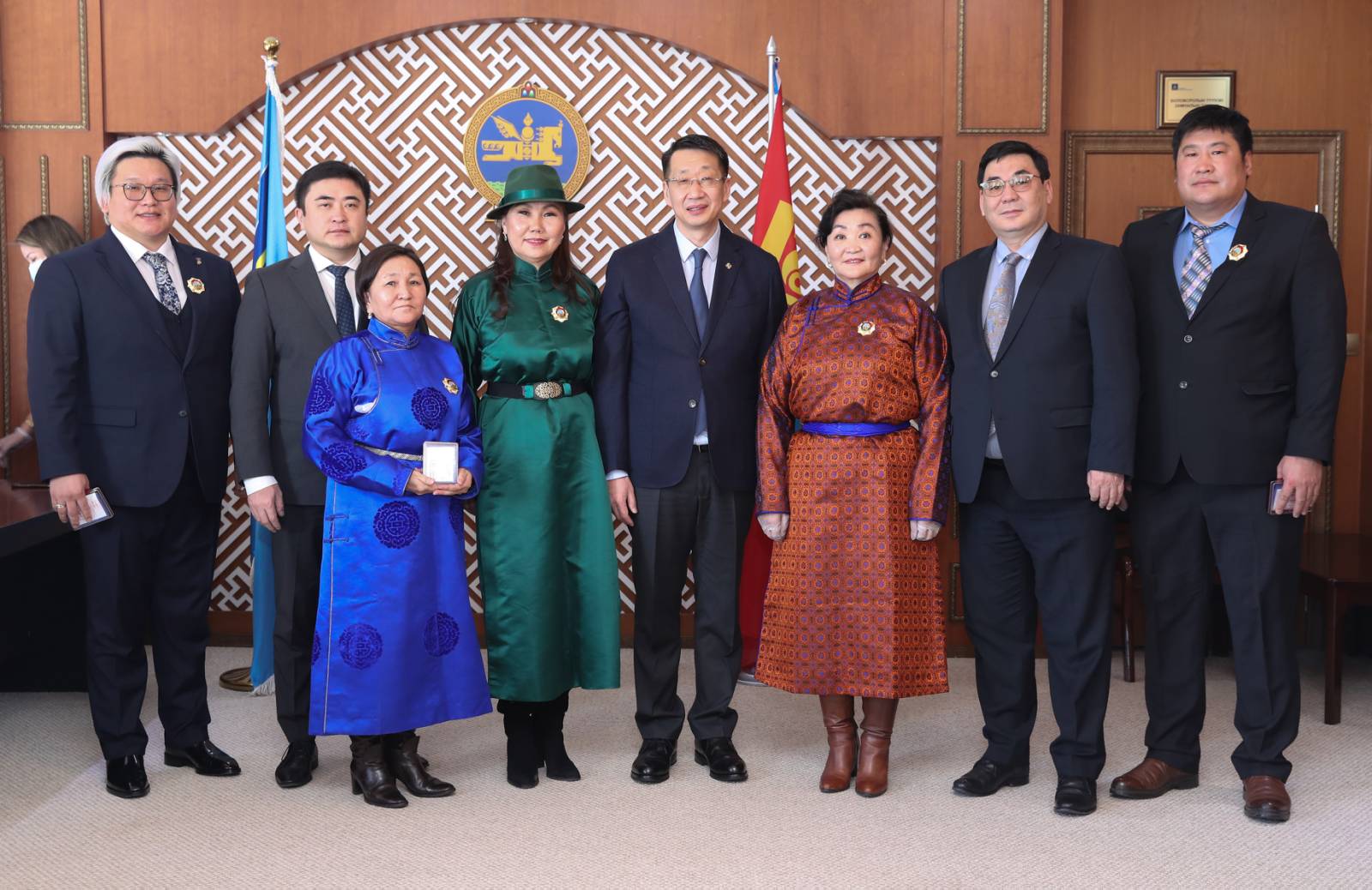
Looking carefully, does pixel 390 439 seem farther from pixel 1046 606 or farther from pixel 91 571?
pixel 1046 606

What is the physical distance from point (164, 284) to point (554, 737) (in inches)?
59.0

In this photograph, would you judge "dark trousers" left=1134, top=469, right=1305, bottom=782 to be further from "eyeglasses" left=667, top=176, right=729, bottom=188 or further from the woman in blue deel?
the woman in blue deel

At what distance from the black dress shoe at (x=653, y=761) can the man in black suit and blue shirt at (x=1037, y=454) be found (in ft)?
2.37

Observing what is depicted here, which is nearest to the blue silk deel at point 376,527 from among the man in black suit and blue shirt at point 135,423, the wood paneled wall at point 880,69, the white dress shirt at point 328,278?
the white dress shirt at point 328,278

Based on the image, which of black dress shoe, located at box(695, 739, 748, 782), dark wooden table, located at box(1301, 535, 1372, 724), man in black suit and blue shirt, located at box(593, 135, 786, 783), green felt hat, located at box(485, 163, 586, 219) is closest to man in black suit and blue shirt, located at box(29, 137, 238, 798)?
green felt hat, located at box(485, 163, 586, 219)

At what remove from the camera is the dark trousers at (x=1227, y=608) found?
2.63m

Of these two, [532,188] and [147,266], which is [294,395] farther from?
[532,188]

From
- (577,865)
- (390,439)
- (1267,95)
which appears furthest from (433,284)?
(1267,95)

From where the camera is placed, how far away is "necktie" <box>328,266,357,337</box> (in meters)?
2.82

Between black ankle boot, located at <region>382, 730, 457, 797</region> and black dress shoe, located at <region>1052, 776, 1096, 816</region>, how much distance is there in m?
1.45

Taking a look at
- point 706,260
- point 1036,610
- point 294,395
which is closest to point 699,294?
point 706,260

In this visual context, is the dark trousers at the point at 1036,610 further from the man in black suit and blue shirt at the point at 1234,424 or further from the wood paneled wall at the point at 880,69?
the wood paneled wall at the point at 880,69

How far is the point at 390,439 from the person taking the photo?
8.54 ft

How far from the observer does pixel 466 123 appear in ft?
13.8
